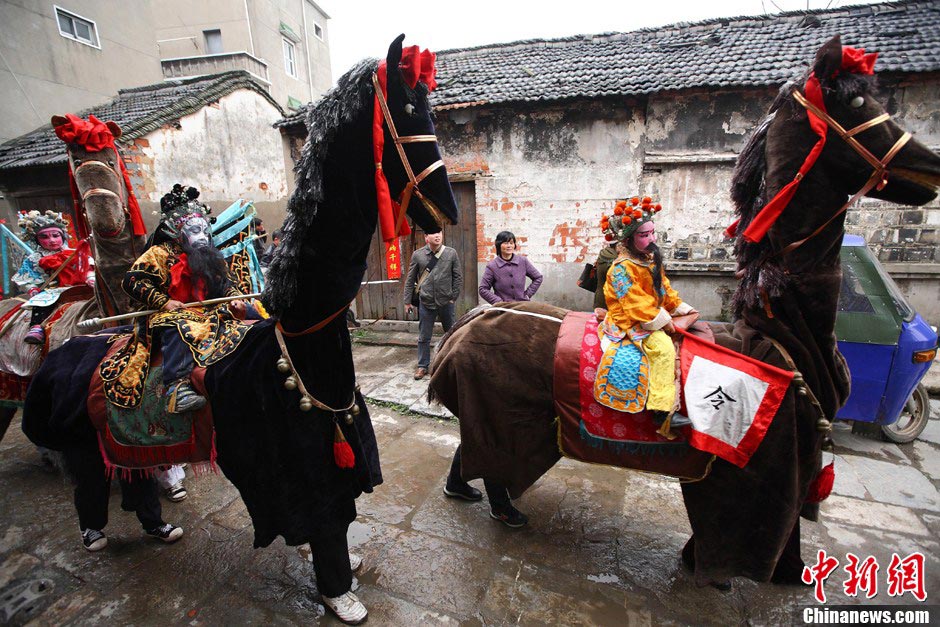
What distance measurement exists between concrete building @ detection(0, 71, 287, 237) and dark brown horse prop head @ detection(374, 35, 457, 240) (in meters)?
8.50

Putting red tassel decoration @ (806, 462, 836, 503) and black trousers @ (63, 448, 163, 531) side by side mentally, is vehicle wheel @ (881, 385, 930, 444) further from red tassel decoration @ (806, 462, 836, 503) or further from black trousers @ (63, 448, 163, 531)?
black trousers @ (63, 448, 163, 531)

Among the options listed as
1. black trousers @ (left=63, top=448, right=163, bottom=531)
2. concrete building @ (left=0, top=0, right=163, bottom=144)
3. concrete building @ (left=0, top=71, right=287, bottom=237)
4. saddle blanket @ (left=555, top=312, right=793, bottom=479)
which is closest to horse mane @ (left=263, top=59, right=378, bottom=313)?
saddle blanket @ (left=555, top=312, right=793, bottom=479)

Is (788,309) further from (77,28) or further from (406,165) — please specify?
(77,28)

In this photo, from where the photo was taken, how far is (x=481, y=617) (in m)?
2.18

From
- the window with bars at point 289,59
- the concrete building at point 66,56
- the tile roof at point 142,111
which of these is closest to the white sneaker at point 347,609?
the tile roof at point 142,111

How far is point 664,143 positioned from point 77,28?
51.7 feet

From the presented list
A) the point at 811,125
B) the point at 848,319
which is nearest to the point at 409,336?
the point at 848,319

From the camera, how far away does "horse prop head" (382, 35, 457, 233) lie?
60.8 inches

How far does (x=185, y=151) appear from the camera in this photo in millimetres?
8703

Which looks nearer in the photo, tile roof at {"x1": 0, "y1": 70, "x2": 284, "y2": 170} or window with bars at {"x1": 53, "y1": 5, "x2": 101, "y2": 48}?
tile roof at {"x1": 0, "y1": 70, "x2": 284, "y2": 170}

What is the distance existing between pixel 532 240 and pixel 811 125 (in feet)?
17.0

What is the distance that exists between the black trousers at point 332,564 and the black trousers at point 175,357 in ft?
3.66

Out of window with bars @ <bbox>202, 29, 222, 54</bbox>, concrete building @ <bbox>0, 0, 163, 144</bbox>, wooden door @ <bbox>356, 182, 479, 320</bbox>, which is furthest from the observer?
window with bars @ <bbox>202, 29, 222, 54</bbox>

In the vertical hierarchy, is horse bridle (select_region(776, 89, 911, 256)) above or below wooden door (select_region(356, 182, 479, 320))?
above
